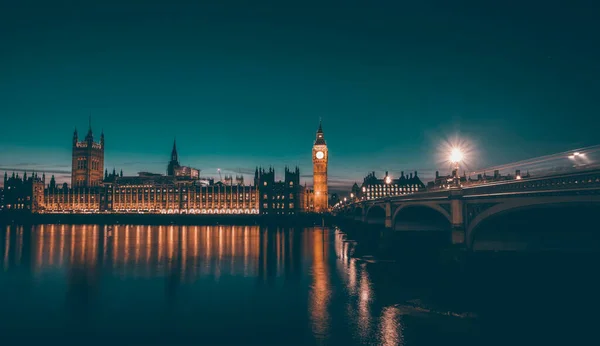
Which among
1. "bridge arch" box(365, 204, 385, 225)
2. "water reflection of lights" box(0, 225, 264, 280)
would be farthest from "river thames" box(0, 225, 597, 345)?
"bridge arch" box(365, 204, 385, 225)

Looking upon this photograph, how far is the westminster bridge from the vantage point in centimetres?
2519

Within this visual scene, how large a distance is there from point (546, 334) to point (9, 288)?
124 ft

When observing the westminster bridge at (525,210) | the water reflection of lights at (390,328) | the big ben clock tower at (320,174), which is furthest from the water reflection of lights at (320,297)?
the big ben clock tower at (320,174)

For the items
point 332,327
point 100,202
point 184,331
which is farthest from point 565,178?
point 100,202

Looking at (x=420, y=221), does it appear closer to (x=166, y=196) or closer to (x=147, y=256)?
(x=147, y=256)

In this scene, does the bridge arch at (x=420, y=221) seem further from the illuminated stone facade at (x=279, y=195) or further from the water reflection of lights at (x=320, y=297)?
Answer: the illuminated stone facade at (x=279, y=195)

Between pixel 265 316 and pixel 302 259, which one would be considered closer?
pixel 265 316

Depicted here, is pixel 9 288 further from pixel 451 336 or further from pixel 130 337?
pixel 451 336

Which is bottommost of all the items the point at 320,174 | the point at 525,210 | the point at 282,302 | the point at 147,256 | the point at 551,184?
the point at 282,302

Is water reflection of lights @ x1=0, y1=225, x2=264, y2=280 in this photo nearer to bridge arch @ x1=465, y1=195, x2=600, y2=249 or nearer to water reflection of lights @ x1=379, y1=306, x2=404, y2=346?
water reflection of lights @ x1=379, y1=306, x2=404, y2=346

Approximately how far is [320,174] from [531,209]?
146 meters

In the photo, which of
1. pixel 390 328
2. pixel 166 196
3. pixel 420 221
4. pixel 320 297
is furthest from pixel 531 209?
pixel 166 196

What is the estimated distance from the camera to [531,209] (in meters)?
31.4

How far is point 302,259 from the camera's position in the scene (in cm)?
5241
